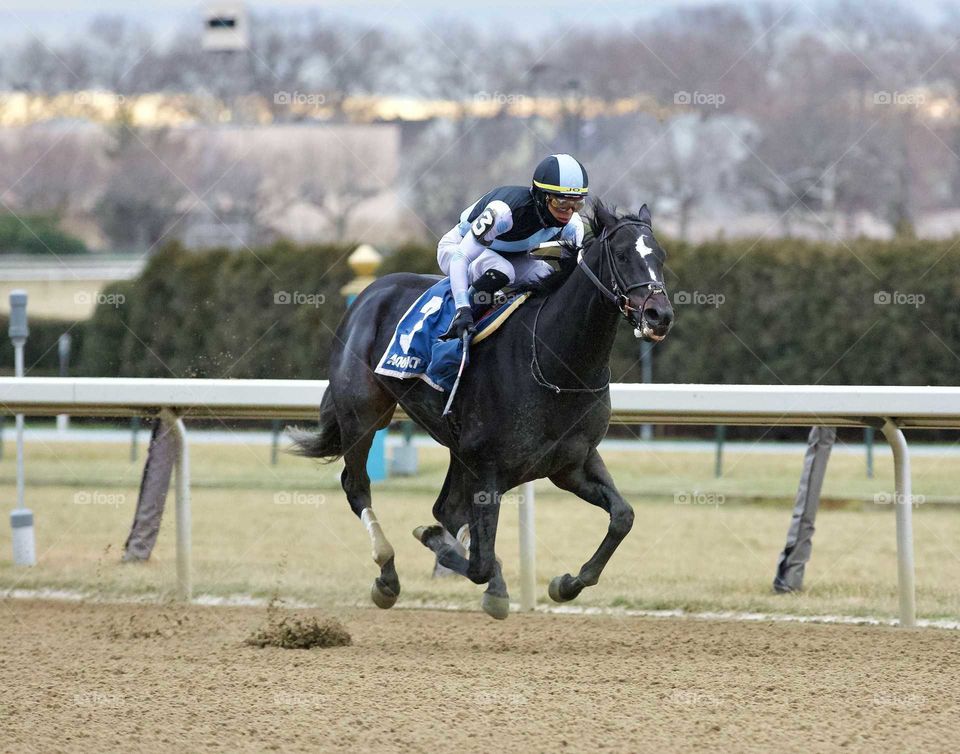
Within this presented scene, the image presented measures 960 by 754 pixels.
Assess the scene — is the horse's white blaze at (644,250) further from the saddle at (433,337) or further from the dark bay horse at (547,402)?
the saddle at (433,337)

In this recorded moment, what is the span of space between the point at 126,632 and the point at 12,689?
1.21 m

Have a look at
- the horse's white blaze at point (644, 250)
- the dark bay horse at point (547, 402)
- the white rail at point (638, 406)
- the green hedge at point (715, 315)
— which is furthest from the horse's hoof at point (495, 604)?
the green hedge at point (715, 315)

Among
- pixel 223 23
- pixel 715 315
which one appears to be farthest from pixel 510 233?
pixel 223 23

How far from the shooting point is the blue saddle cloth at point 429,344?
17.6ft

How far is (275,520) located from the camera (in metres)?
10.1

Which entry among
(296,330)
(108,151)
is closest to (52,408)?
(296,330)

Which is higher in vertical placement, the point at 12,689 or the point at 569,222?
the point at 569,222

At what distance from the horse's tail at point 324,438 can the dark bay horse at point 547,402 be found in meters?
0.56

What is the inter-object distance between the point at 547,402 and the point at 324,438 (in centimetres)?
157

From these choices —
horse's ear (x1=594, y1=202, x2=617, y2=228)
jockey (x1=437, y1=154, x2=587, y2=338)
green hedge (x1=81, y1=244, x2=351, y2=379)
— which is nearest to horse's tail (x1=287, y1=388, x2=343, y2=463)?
jockey (x1=437, y1=154, x2=587, y2=338)

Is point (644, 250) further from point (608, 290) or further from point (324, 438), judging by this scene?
point (324, 438)

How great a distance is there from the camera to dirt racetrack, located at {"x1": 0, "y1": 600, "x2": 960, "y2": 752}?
390cm

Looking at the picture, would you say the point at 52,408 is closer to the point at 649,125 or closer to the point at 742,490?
the point at 742,490

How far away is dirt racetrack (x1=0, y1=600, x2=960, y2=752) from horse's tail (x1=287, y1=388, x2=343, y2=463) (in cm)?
80
